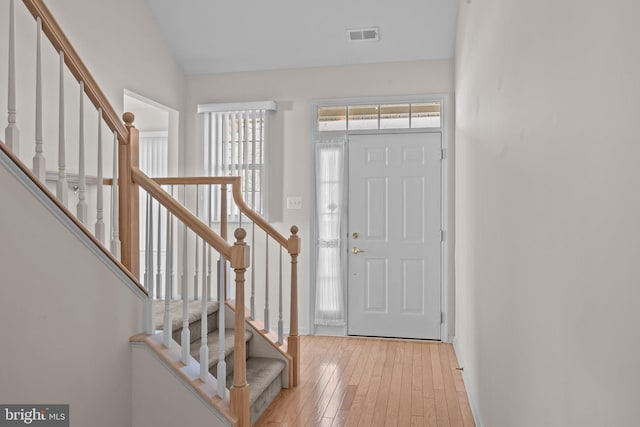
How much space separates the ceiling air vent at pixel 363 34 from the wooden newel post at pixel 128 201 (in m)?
2.78

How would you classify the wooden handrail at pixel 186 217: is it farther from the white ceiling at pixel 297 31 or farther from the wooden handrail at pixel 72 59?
the white ceiling at pixel 297 31

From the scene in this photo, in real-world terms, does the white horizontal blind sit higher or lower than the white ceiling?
lower

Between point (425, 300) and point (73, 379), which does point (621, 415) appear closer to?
point (73, 379)

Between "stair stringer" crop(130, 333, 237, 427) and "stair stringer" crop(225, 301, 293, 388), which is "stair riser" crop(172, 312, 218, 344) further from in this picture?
"stair stringer" crop(130, 333, 237, 427)

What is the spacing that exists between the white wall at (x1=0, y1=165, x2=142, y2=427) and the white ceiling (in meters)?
3.22

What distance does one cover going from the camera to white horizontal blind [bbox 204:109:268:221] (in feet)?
17.3

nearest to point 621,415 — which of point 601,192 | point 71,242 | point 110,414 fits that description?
point 601,192

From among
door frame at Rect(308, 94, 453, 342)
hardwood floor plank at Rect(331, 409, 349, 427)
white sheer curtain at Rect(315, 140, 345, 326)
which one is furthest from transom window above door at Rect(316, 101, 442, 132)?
hardwood floor plank at Rect(331, 409, 349, 427)

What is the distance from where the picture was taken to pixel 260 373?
10.8 ft

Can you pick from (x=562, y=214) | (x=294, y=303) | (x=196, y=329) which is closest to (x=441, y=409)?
(x=294, y=303)

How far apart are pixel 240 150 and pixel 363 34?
5.67 ft

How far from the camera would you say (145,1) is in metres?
4.78

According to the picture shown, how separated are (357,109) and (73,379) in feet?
12.2

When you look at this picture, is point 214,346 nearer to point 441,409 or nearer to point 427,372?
point 441,409
